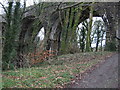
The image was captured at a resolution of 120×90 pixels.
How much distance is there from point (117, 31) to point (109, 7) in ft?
6.28

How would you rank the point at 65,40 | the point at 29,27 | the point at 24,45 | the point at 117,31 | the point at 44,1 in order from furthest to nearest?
1. the point at 29,27
2. the point at 65,40
3. the point at 24,45
4. the point at 117,31
5. the point at 44,1

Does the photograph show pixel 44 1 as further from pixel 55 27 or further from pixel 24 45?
pixel 55 27

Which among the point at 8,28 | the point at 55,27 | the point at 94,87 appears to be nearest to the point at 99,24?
the point at 55,27

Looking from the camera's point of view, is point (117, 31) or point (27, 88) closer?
point (27, 88)

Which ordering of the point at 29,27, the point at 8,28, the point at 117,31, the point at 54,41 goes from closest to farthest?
the point at 8,28, the point at 117,31, the point at 54,41, the point at 29,27

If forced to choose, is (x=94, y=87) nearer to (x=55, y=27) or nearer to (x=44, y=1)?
(x=44, y=1)

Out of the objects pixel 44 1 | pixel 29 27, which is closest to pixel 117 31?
pixel 44 1

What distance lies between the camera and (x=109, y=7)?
12125 mm

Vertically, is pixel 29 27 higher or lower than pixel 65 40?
higher

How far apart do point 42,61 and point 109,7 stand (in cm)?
653

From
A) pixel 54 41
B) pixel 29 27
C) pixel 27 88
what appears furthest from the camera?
pixel 29 27

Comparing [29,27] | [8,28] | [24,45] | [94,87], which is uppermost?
[29,27]

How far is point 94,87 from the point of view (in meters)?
5.14

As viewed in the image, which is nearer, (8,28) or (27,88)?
(27,88)
